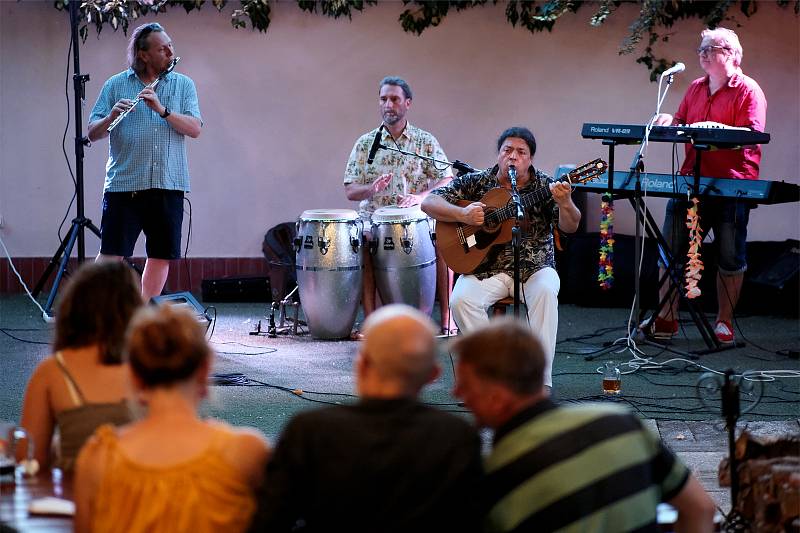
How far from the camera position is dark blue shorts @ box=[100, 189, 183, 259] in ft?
21.7

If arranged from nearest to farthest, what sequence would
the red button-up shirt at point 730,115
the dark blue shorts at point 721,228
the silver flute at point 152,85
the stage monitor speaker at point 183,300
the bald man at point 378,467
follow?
the bald man at point 378,467 → the stage monitor speaker at point 183,300 → the silver flute at point 152,85 → the red button-up shirt at point 730,115 → the dark blue shorts at point 721,228

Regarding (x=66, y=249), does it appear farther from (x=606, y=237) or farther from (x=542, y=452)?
(x=542, y=452)

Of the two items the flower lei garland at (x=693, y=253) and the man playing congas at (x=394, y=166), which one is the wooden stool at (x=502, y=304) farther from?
the man playing congas at (x=394, y=166)

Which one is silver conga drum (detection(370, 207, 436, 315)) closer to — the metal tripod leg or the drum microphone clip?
the drum microphone clip

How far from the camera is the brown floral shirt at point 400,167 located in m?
7.60

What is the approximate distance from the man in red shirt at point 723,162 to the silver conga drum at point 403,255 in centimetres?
147

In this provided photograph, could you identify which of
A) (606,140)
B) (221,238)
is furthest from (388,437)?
(221,238)

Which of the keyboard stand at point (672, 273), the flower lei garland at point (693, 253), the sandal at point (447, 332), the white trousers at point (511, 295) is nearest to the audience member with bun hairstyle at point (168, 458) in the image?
the white trousers at point (511, 295)

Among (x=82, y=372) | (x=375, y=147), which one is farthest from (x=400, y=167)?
(x=82, y=372)

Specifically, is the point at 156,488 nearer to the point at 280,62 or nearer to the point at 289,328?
the point at 289,328

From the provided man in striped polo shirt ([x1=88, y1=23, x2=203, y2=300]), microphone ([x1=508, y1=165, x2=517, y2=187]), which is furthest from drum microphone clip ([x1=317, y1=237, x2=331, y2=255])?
microphone ([x1=508, y1=165, x2=517, y2=187])

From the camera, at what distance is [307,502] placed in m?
2.27

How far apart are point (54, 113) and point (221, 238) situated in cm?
172

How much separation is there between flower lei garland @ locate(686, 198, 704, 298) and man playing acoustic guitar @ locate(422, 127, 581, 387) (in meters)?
1.26
